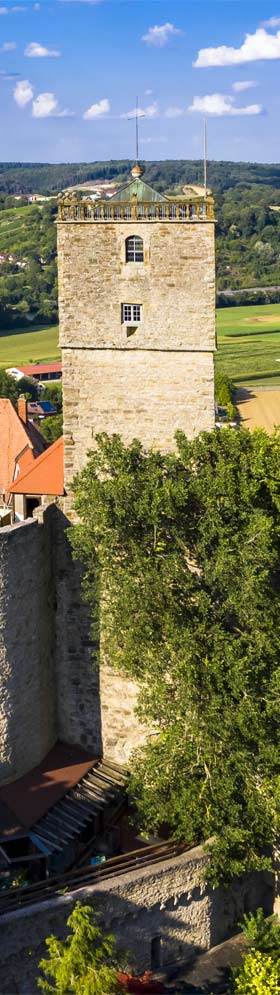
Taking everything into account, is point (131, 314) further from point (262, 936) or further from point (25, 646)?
point (262, 936)

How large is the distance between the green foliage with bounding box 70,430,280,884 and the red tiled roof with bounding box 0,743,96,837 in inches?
95.0

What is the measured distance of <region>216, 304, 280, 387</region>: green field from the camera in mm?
114438

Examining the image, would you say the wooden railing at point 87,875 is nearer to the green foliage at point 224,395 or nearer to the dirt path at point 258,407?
the dirt path at point 258,407

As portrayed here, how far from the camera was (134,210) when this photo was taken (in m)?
24.6

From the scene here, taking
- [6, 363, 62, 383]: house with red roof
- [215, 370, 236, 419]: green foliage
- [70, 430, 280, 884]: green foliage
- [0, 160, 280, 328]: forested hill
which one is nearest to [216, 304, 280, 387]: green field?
[0, 160, 280, 328]: forested hill

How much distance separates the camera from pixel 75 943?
2031cm

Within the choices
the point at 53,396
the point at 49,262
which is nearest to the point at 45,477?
the point at 53,396

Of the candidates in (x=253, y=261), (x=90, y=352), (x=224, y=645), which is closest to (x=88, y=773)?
(x=224, y=645)

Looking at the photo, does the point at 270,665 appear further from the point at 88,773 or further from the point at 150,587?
the point at 88,773

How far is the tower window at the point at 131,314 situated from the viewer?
2516cm

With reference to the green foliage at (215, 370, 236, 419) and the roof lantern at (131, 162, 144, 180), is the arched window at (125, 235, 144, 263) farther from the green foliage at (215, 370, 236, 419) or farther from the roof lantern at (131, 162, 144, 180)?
the green foliage at (215, 370, 236, 419)

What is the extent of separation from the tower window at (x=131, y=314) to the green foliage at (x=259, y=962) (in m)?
14.3

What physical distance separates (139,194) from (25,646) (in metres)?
11.4

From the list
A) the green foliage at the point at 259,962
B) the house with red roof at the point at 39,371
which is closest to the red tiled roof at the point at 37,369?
the house with red roof at the point at 39,371
